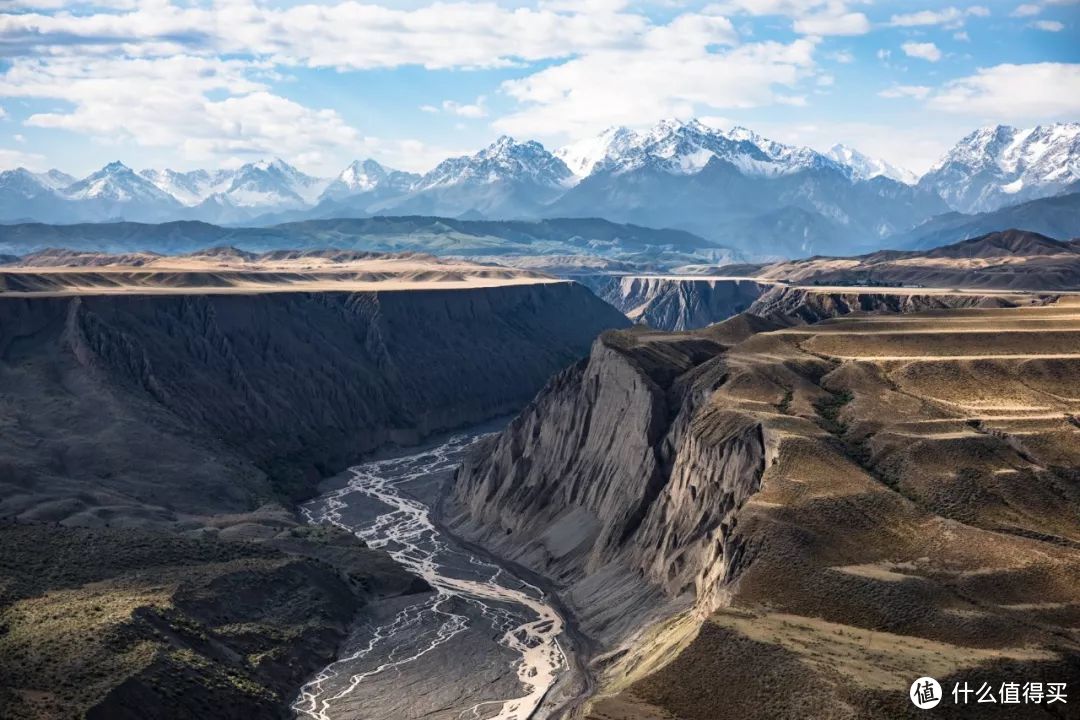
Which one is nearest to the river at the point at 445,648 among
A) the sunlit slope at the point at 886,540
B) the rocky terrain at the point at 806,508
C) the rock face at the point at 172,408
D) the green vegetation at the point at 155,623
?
the green vegetation at the point at 155,623

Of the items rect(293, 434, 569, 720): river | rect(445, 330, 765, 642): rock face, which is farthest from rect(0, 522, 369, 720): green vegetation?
rect(445, 330, 765, 642): rock face

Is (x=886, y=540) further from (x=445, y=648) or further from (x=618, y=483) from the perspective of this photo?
(x=618, y=483)

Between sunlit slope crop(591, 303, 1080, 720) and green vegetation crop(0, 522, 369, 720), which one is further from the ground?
sunlit slope crop(591, 303, 1080, 720)

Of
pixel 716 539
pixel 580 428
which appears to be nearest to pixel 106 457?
pixel 580 428

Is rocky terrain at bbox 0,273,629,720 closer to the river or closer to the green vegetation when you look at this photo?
the green vegetation

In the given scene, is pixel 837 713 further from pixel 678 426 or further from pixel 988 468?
pixel 678 426

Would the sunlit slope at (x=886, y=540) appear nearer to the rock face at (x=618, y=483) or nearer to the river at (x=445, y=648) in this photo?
the rock face at (x=618, y=483)

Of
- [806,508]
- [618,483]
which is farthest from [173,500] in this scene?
[806,508]
